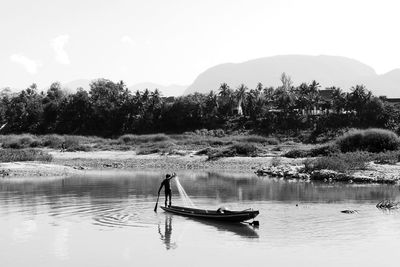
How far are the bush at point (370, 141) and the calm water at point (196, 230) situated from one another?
73.1 feet

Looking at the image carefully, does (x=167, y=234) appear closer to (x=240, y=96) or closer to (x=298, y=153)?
(x=298, y=153)

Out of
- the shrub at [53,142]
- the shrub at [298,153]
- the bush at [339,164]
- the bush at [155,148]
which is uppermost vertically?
the shrub at [53,142]

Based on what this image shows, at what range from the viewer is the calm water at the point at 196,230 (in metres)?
22.3

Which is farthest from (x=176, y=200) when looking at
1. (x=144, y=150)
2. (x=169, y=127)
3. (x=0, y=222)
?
(x=169, y=127)

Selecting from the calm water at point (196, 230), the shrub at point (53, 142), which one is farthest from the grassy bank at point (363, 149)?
the shrub at point (53, 142)

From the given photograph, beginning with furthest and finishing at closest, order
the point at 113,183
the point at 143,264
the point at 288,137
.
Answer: the point at 288,137 → the point at 113,183 → the point at 143,264

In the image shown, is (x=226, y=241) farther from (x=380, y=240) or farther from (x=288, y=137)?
(x=288, y=137)

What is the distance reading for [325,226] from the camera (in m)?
28.4

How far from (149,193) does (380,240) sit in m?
20.7

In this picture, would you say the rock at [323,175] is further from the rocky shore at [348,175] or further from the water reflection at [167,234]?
the water reflection at [167,234]

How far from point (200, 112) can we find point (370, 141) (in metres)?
50.1

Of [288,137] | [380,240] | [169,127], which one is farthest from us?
[169,127]

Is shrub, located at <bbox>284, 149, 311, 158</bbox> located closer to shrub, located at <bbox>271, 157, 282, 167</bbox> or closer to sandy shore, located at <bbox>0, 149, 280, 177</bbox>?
sandy shore, located at <bbox>0, 149, 280, 177</bbox>

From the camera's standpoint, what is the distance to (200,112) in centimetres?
11312
